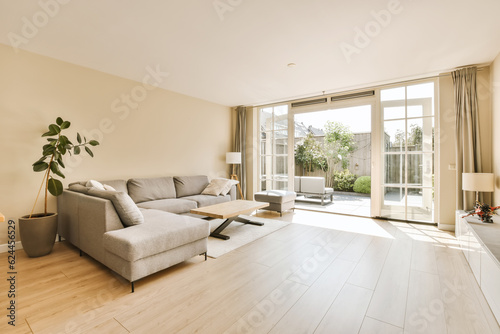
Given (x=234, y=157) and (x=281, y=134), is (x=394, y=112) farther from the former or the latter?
(x=234, y=157)

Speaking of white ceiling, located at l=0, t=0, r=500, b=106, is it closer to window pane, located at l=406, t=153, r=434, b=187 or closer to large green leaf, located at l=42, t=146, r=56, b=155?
large green leaf, located at l=42, t=146, r=56, b=155

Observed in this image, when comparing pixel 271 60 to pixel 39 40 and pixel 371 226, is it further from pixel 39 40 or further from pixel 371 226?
pixel 371 226

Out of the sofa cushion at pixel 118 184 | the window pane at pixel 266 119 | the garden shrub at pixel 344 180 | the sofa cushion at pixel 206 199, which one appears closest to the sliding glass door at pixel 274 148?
the window pane at pixel 266 119

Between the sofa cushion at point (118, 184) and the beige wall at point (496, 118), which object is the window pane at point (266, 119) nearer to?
the sofa cushion at point (118, 184)

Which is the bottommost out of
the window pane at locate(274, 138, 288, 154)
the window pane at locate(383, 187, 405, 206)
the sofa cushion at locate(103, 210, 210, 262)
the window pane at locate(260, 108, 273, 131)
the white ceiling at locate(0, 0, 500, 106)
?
the sofa cushion at locate(103, 210, 210, 262)

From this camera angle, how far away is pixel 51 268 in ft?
8.11

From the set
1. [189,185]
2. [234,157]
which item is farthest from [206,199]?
[234,157]

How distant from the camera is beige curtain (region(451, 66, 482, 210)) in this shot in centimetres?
344

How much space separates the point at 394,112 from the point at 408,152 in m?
0.78

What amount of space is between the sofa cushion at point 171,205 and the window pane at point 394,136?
376cm

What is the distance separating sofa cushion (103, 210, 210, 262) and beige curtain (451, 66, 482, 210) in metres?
3.82

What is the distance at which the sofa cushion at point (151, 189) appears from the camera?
3.89 metres

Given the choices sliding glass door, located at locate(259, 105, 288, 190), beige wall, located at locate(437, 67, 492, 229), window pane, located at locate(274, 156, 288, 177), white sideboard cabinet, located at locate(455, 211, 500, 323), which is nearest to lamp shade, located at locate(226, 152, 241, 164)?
sliding glass door, located at locate(259, 105, 288, 190)

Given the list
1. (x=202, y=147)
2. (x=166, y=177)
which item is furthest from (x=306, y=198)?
(x=166, y=177)
